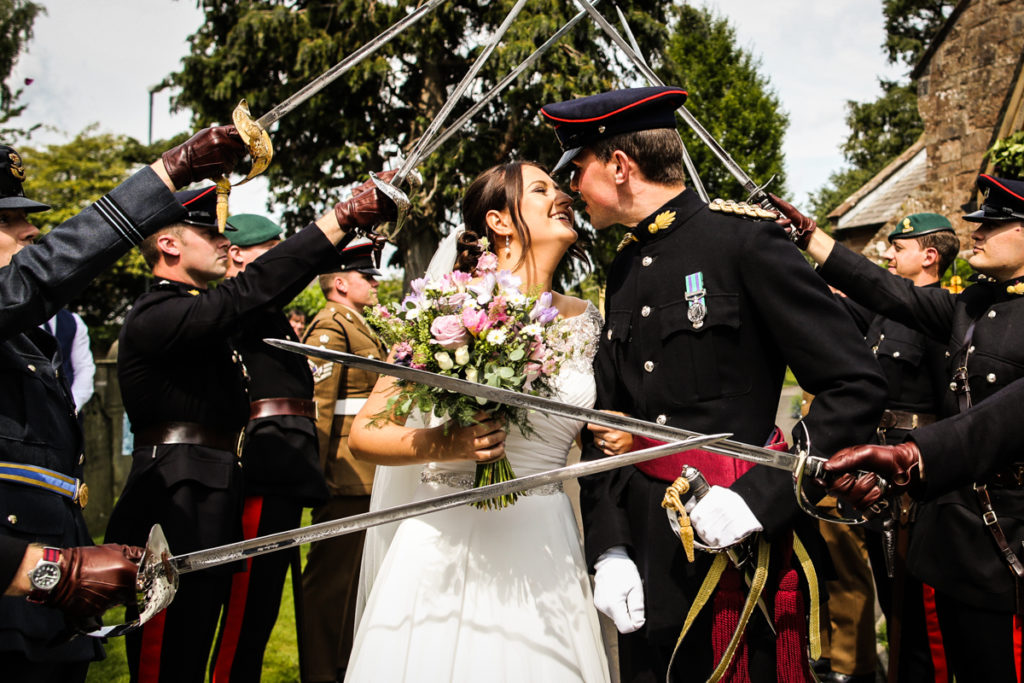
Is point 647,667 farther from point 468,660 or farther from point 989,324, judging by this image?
point 989,324

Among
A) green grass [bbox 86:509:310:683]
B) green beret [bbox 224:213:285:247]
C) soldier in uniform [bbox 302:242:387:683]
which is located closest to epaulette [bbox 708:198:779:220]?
soldier in uniform [bbox 302:242:387:683]

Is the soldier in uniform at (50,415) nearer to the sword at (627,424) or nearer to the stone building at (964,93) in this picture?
the sword at (627,424)

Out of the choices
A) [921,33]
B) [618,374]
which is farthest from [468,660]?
[921,33]

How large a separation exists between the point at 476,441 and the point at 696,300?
798mm

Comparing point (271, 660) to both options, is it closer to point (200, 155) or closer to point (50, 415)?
point (50, 415)

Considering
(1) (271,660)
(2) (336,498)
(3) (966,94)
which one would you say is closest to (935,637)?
(2) (336,498)

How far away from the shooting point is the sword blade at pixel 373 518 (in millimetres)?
1877

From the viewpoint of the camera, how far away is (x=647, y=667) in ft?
7.86

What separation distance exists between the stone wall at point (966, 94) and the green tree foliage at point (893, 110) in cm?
2351

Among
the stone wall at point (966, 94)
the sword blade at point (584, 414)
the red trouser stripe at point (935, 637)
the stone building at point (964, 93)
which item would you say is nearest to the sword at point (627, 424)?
the sword blade at point (584, 414)

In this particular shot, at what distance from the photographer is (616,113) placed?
2605 millimetres

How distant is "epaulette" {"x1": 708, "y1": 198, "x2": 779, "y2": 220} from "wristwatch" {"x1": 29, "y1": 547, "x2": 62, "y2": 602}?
2055 mm

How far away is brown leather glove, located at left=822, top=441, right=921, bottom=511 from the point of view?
196 cm

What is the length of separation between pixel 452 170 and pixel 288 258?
42.4 feet
